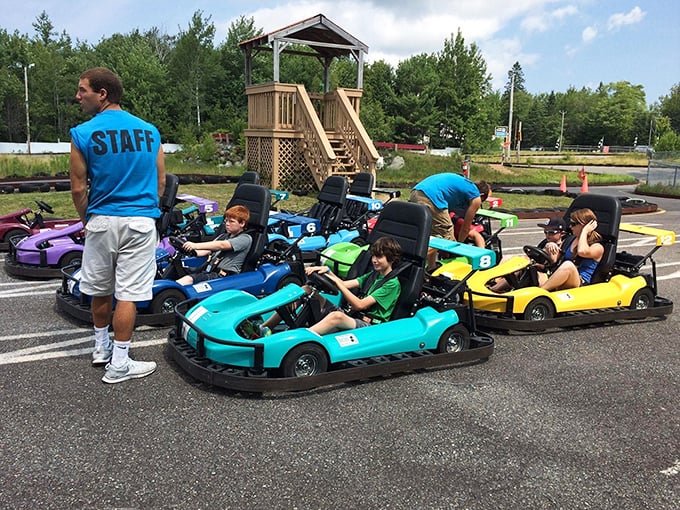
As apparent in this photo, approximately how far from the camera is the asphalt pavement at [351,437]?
9.78 feet

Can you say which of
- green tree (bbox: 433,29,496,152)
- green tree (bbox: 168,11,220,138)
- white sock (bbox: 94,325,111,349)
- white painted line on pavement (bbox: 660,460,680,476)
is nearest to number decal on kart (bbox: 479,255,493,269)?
white painted line on pavement (bbox: 660,460,680,476)

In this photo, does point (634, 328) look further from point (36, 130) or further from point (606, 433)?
point (36, 130)

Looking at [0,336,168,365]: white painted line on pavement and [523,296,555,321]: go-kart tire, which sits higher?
[523,296,555,321]: go-kart tire

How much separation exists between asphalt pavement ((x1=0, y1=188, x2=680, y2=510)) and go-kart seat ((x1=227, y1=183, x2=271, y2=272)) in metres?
1.46

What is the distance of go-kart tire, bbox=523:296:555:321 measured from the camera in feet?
18.5

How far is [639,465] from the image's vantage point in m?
3.33

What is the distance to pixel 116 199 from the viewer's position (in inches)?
161

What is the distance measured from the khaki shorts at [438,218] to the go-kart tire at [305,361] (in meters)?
3.33

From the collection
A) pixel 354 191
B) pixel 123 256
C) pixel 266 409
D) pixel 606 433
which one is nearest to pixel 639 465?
pixel 606 433

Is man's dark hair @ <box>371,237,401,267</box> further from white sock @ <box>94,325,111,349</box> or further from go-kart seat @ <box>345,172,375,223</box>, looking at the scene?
go-kart seat @ <box>345,172,375,223</box>

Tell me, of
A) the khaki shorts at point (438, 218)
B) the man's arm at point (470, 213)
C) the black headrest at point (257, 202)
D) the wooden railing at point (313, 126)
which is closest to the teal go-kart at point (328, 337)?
the black headrest at point (257, 202)

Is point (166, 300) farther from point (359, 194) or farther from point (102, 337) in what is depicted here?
point (359, 194)

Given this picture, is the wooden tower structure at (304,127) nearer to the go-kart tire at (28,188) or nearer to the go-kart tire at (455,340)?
the go-kart tire at (28,188)

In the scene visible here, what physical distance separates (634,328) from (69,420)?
5020 mm
